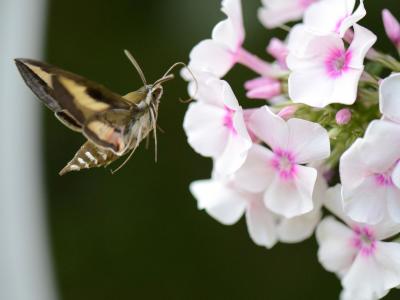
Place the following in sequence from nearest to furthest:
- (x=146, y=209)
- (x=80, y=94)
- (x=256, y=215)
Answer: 1. (x=80, y=94)
2. (x=256, y=215)
3. (x=146, y=209)

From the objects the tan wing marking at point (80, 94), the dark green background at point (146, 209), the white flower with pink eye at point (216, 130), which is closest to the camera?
the tan wing marking at point (80, 94)

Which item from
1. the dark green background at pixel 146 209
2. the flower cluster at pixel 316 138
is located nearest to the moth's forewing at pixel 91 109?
the flower cluster at pixel 316 138

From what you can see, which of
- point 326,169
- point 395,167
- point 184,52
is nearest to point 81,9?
point 184,52

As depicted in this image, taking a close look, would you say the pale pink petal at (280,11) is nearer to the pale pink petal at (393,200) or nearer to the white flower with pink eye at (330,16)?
the white flower with pink eye at (330,16)

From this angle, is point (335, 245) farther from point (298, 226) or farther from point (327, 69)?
point (327, 69)

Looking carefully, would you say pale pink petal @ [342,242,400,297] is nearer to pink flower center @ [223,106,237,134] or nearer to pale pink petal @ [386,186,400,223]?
pale pink petal @ [386,186,400,223]

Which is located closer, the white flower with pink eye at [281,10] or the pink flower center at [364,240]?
the pink flower center at [364,240]

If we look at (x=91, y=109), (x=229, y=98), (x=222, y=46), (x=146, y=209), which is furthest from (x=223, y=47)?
(x=146, y=209)
